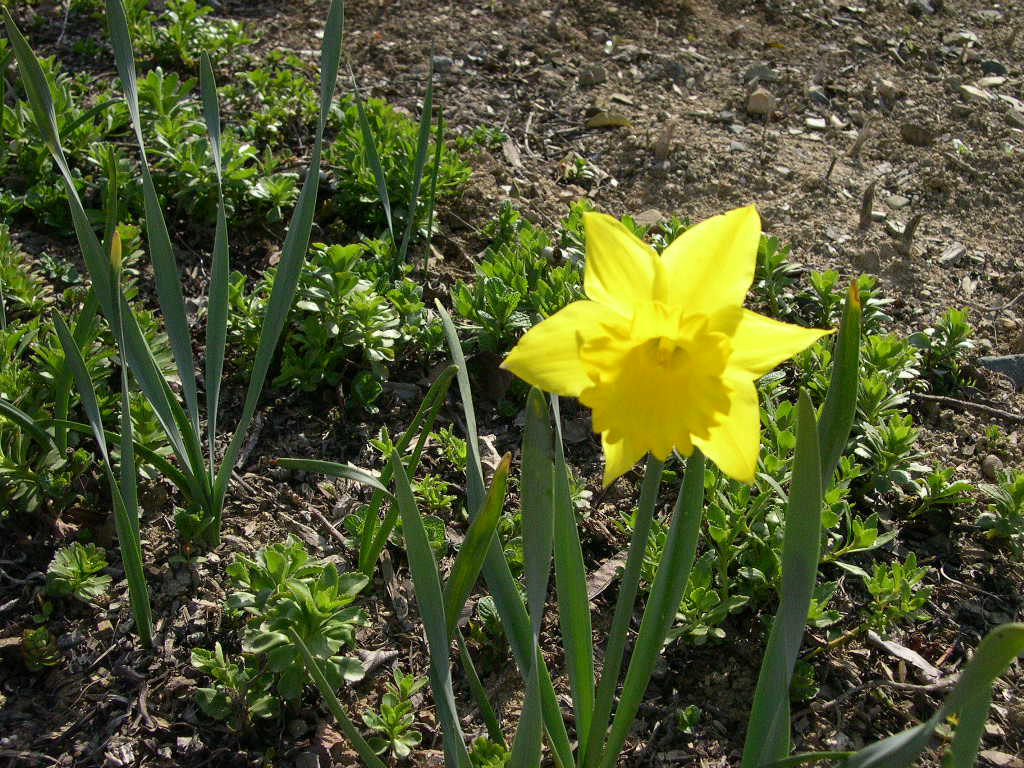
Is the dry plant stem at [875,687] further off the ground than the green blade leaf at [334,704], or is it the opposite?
the green blade leaf at [334,704]

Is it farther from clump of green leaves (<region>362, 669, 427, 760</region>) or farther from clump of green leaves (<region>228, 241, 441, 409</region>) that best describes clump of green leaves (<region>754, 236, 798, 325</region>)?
clump of green leaves (<region>362, 669, 427, 760</region>)

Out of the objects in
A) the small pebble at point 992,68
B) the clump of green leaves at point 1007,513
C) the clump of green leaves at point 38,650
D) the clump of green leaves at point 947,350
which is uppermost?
the small pebble at point 992,68

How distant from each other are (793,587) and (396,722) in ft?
2.86

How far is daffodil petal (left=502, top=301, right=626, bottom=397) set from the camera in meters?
1.11

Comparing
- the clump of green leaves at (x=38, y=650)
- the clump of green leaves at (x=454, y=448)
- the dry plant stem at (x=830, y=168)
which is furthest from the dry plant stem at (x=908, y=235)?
the clump of green leaves at (x=38, y=650)

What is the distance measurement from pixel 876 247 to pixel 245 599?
270 cm

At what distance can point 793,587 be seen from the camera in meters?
1.18

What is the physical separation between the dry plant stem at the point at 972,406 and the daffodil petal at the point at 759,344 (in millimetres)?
1796

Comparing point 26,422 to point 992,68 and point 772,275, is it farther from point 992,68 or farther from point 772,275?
point 992,68

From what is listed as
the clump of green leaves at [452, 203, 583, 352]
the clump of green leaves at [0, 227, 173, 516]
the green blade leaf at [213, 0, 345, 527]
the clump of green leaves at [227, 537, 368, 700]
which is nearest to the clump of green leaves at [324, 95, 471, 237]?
the clump of green leaves at [452, 203, 583, 352]

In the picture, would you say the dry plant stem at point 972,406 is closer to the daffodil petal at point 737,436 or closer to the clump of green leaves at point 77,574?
the daffodil petal at point 737,436

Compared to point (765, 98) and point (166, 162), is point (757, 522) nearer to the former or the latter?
point (166, 162)

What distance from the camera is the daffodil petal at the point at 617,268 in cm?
116

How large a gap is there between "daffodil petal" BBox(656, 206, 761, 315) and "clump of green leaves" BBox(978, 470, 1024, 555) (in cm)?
142
